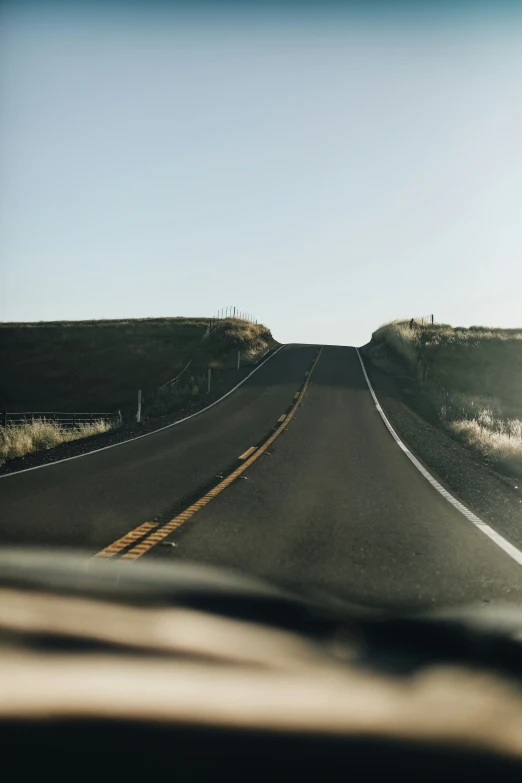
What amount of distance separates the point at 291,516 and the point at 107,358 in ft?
178

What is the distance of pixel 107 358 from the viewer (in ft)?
199

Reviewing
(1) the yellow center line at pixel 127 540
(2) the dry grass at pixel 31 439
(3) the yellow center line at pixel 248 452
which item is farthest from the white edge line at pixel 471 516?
(2) the dry grass at pixel 31 439

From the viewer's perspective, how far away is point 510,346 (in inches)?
2024

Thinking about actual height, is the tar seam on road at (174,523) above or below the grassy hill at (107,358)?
below

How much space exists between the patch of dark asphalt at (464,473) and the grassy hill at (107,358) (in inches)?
560

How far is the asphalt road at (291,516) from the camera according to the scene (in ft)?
19.0

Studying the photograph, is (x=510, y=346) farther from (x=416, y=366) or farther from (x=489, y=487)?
(x=489, y=487)

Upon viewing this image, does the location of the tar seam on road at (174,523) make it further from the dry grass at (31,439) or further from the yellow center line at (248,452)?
the dry grass at (31,439)

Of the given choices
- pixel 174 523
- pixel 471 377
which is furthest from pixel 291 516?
pixel 471 377

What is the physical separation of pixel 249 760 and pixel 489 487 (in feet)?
32.9

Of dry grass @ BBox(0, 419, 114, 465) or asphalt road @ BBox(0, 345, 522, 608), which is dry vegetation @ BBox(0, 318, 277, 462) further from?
asphalt road @ BBox(0, 345, 522, 608)

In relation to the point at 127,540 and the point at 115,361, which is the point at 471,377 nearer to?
the point at 115,361

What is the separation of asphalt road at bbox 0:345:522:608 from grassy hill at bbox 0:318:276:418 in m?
20.6

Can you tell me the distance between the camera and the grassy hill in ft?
157
